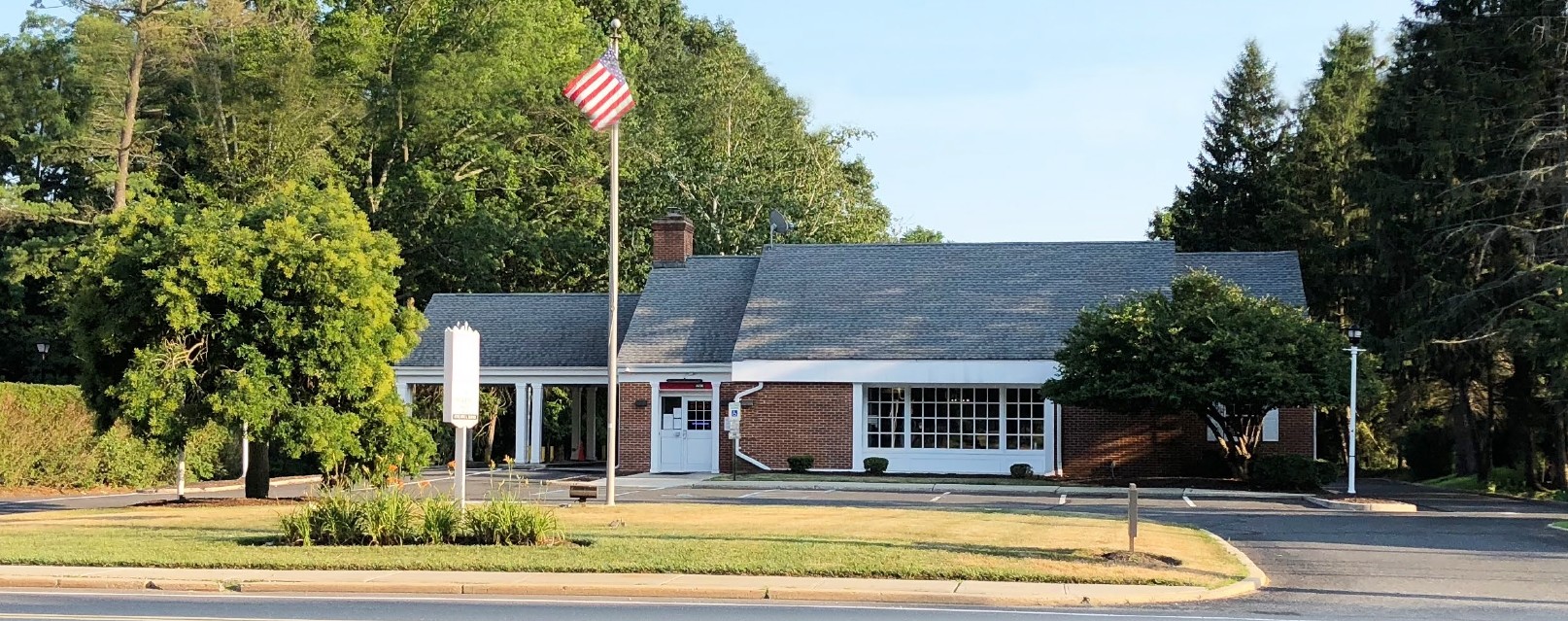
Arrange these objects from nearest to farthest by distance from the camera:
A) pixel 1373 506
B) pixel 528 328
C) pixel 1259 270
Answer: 1. pixel 1373 506
2. pixel 1259 270
3. pixel 528 328

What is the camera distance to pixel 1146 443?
116 ft

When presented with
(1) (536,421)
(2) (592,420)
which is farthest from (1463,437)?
(1) (536,421)

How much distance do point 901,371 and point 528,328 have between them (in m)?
11.5

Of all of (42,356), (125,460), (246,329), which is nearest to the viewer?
(246,329)

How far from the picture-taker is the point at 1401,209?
125ft

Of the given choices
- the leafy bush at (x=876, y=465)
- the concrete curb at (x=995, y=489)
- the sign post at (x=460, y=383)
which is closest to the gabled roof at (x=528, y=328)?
the leafy bush at (x=876, y=465)

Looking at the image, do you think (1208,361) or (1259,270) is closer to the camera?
(1208,361)

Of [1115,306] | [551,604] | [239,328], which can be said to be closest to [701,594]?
[551,604]

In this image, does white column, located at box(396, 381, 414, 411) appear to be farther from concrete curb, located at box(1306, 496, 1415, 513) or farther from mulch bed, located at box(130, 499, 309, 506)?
concrete curb, located at box(1306, 496, 1415, 513)

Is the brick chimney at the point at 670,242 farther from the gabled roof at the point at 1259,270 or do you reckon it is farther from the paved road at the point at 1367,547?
the gabled roof at the point at 1259,270

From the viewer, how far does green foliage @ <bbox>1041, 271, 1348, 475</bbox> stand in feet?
101

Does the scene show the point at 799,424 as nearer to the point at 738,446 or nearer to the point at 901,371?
the point at 738,446

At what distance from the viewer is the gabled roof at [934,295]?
37031 millimetres

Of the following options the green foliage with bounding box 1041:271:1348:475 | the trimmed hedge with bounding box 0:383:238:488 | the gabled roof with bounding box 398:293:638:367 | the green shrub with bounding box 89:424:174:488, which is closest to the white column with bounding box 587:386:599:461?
the gabled roof with bounding box 398:293:638:367
